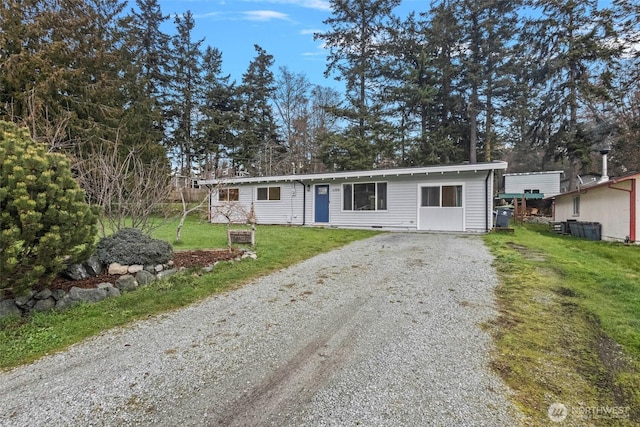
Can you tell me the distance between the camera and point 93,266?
177 inches

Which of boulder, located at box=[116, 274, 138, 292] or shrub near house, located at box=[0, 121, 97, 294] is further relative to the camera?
boulder, located at box=[116, 274, 138, 292]

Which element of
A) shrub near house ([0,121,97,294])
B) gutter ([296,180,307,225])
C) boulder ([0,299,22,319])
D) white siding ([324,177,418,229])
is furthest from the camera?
gutter ([296,180,307,225])

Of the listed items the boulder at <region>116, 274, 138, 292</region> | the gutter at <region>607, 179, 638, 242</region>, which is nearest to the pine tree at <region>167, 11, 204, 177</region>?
the boulder at <region>116, 274, 138, 292</region>

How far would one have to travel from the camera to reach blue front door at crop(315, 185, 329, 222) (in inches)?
538

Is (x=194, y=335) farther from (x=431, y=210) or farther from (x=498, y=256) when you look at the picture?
(x=431, y=210)

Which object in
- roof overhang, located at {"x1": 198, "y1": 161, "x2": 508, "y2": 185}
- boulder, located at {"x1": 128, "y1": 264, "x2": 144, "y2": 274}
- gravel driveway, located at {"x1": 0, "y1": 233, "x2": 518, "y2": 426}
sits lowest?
gravel driveway, located at {"x1": 0, "y1": 233, "x2": 518, "y2": 426}

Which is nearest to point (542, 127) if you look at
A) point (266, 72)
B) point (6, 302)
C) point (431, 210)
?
point (431, 210)

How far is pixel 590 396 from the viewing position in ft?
7.10

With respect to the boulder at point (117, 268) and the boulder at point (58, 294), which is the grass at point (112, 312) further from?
the boulder at point (117, 268)

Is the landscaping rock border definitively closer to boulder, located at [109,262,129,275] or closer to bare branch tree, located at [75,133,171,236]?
boulder, located at [109,262,129,275]

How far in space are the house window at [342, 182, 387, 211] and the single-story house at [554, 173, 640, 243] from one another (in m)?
6.92

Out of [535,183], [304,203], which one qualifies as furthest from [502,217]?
[535,183]

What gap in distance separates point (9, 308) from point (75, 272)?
90 cm

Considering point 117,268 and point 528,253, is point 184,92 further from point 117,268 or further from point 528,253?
point 528,253
